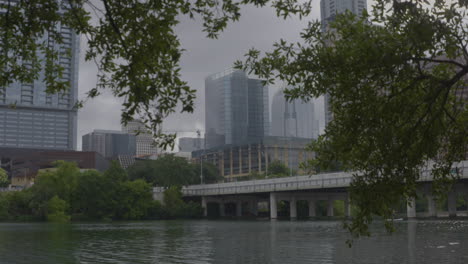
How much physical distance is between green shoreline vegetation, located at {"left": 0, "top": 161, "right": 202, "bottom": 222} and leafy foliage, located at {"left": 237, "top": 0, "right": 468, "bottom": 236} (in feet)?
310

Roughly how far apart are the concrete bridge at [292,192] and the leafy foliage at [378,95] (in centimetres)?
6626

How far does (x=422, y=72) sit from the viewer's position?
42.1 ft

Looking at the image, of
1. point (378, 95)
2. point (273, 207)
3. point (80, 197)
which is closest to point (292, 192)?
point (273, 207)

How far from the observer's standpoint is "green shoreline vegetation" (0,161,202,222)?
10575 centimetres

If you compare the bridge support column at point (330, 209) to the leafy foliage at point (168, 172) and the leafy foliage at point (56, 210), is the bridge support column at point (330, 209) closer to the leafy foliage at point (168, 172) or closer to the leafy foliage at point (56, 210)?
the leafy foliage at point (168, 172)

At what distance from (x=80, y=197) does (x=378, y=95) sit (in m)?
102

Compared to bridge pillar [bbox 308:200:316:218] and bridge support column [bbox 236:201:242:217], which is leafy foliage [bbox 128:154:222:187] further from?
bridge pillar [bbox 308:200:316:218]

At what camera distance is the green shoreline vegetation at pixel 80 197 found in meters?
106

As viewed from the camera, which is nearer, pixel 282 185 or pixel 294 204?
pixel 282 185

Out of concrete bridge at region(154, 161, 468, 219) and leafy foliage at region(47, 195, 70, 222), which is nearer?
concrete bridge at region(154, 161, 468, 219)

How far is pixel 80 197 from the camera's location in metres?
108

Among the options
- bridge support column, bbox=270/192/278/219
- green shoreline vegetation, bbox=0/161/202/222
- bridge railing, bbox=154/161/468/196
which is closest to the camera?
bridge railing, bbox=154/161/468/196

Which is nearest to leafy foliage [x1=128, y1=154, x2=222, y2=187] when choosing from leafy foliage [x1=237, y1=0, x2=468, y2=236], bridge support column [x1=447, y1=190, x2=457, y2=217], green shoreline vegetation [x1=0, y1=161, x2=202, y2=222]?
green shoreline vegetation [x1=0, y1=161, x2=202, y2=222]

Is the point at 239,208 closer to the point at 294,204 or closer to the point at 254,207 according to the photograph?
the point at 254,207
